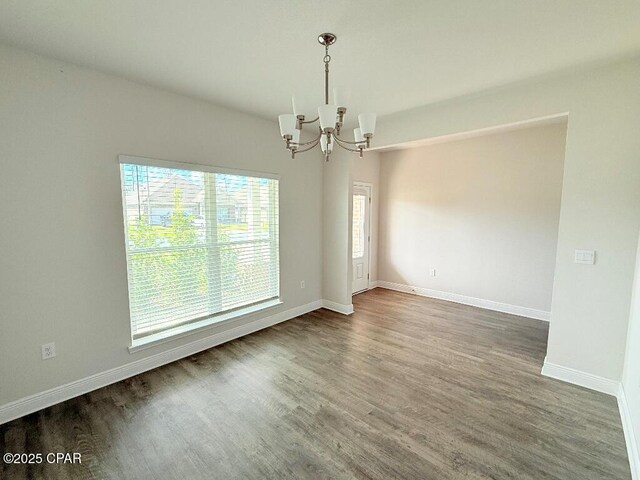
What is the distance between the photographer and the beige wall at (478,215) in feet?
13.5

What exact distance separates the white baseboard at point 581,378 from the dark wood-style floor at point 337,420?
0.08 meters

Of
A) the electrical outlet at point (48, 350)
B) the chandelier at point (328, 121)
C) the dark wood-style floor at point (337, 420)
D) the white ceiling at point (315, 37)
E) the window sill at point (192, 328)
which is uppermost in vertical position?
the white ceiling at point (315, 37)

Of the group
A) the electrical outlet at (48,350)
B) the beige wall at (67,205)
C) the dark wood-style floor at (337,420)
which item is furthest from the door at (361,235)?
the electrical outlet at (48,350)

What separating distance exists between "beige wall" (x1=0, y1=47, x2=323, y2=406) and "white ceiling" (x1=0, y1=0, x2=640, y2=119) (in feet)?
0.71

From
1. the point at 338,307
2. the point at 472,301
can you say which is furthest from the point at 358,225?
the point at 472,301

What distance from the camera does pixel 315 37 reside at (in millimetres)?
1931

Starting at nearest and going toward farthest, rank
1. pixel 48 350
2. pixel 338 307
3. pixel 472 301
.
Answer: pixel 48 350 → pixel 338 307 → pixel 472 301

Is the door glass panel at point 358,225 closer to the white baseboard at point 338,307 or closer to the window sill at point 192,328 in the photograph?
the white baseboard at point 338,307

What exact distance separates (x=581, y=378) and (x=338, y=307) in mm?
2862

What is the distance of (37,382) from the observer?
2240 millimetres

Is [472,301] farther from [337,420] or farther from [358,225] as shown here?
[337,420]

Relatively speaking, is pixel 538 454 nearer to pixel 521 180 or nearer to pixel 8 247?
pixel 521 180

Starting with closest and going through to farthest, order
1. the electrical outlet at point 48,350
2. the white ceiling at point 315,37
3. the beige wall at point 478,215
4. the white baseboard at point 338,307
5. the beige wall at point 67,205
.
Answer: the white ceiling at point 315,37
the beige wall at point 67,205
the electrical outlet at point 48,350
the beige wall at point 478,215
the white baseboard at point 338,307

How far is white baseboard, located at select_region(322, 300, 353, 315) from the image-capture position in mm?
4444
